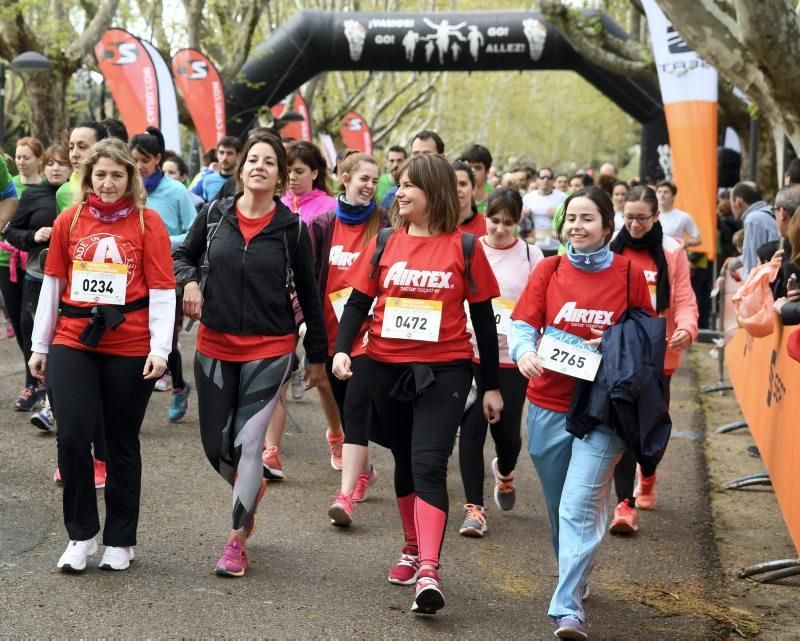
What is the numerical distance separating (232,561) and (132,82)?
43.7ft

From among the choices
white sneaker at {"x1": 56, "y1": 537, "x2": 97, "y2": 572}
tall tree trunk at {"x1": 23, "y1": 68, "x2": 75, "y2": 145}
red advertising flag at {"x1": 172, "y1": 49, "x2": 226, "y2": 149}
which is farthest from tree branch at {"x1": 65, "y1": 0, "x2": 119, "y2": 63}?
white sneaker at {"x1": 56, "y1": 537, "x2": 97, "y2": 572}

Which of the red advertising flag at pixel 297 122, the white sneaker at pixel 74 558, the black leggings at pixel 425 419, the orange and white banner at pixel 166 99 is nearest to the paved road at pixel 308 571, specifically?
the white sneaker at pixel 74 558

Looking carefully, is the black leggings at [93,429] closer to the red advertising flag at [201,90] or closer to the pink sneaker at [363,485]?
the pink sneaker at [363,485]

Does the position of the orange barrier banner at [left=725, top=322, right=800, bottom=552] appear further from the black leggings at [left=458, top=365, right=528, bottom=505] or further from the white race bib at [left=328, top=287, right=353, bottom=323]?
the white race bib at [left=328, top=287, right=353, bottom=323]

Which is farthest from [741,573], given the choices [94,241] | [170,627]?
[94,241]

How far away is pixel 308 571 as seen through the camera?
5.84 metres

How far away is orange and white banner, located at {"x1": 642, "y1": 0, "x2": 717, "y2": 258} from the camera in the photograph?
17.1 meters

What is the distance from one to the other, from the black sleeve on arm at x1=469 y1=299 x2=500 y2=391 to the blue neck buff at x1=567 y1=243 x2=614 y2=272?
0.44 metres

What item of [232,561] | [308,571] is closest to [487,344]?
[308,571]

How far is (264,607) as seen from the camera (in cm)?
523

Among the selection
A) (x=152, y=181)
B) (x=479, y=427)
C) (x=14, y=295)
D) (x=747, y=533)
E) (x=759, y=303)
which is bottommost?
(x=747, y=533)

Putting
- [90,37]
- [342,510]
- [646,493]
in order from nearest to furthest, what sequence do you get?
[342,510]
[646,493]
[90,37]

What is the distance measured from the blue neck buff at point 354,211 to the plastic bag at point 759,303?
2236 mm

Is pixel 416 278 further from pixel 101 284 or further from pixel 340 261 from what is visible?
pixel 340 261
